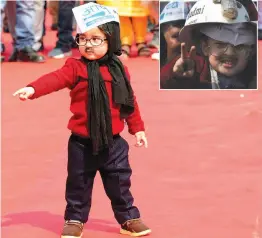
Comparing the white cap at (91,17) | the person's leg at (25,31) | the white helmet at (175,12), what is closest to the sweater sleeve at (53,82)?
the white cap at (91,17)

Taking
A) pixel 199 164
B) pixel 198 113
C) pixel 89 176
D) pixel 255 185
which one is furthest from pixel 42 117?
pixel 89 176

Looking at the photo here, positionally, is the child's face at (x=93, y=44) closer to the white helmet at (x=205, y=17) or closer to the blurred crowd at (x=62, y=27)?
the white helmet at (x=205, y=17)

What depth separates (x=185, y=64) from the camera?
5.76 m

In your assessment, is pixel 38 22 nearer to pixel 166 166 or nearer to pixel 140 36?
pixel 140 36

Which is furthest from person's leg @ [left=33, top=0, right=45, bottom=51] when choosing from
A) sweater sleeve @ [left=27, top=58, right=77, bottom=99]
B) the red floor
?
sweater sleeve @ [left=27, top=58, right=77, bottom=99]

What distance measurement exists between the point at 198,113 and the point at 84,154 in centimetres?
299

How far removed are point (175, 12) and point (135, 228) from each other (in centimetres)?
135

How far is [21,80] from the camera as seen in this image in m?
9.58

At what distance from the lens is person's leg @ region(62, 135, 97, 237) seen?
529 centimetres

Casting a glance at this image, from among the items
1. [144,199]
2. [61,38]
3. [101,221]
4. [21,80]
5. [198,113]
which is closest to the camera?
[101,221]

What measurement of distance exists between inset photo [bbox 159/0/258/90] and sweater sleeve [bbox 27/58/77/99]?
28.4 inches

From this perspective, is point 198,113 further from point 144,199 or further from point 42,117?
point 144,199

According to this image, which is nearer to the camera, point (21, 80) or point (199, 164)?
point (199, 164)

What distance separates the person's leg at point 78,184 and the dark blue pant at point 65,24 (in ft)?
18.6
